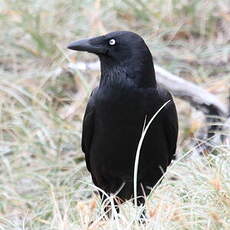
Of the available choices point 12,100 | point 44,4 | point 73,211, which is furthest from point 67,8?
point 73,211

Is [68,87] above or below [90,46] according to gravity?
below

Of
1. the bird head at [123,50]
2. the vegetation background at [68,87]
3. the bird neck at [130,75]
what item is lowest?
the vegetation background at [68,87]

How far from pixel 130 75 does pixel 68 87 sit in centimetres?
240

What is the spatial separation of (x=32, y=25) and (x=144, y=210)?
118 inches

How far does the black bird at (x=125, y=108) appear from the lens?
4.22 m

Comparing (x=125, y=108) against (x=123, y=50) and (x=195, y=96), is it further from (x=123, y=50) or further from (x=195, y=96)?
(x=195, y=96)

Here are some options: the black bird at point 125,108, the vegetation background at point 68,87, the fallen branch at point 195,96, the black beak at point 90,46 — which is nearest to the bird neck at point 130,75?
the black bird at point 125,108

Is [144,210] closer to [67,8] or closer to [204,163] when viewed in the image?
[204,163]

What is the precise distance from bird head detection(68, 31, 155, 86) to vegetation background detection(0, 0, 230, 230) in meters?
0.58

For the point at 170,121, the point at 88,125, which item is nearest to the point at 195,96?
the point at 170,121

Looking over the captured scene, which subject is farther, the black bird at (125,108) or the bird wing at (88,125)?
the bird wing at (88,125)

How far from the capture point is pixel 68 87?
6.62 metres

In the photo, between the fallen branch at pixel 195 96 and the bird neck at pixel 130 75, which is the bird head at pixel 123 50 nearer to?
the bird neck at pixel 130 75

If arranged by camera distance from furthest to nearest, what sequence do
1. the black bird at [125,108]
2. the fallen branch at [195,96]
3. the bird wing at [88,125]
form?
1. the fallen branch at [195,96]
2. the bird wing at [88,125]
3. the black bird at [125,108]
